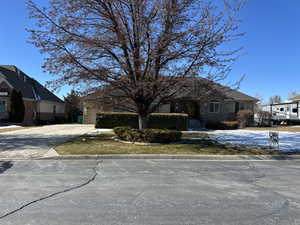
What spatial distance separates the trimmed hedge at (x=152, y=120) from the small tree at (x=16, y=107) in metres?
11.6

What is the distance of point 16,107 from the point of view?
85.0ft

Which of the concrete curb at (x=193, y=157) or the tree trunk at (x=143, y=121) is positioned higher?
the tree trunk at (x=143, y=121)

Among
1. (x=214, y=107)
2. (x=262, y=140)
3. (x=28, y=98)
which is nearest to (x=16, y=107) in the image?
(x=28, y=98)

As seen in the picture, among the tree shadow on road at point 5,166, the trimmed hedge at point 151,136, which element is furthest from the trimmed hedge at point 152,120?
the tree shadow on road at point 5,166

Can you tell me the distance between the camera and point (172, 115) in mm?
21016

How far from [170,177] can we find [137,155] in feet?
9.10

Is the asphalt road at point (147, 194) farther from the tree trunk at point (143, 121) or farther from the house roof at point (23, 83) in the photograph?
the house roof at point (23, 83)

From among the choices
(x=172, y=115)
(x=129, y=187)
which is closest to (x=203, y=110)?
(x=172, y=115)

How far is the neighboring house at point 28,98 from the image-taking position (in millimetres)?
26531

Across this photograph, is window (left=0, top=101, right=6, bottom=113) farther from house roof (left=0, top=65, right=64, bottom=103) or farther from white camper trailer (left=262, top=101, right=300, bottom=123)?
white camper trailer (left=262, top=101, right=300, bottom=123)

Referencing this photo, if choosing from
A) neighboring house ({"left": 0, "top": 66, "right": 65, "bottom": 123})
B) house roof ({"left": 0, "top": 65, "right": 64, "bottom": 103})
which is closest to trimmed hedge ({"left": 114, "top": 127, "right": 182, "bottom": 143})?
neighboring house ({"left": 0, "top": 66, "right": 65, "bottom": 123})

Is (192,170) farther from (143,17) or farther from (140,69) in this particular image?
(143,17)

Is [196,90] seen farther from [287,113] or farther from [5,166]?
[287,113]

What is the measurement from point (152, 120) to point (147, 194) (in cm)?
1650
